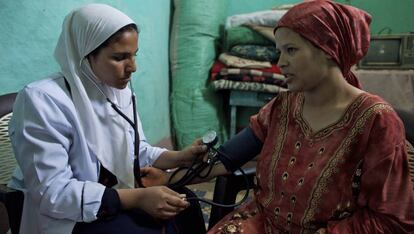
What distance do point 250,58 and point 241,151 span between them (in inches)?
70.3

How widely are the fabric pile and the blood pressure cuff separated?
1600 mm

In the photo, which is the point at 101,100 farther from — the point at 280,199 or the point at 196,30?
the point at 196,30

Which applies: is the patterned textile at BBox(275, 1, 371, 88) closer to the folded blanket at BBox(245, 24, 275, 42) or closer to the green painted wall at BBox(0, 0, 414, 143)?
the green painted wall at BBox(0, 0, 414, 143)

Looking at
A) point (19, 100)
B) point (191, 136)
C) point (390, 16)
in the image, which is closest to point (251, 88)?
point (191, 136)

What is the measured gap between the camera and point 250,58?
2885 mm

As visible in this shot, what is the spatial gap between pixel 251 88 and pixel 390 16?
131 cm

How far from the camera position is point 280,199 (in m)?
1.02

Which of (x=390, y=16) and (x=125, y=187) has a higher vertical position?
(x=390, y=16)

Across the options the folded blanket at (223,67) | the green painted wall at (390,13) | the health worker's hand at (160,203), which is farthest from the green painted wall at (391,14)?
the health worker's hand at (160,203)

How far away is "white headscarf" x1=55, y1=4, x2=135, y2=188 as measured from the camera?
1.07m

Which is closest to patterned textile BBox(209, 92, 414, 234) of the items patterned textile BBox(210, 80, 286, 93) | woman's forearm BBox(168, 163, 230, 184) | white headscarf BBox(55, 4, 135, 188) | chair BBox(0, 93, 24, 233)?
woman's forearm BBox(168, 163, 230, 184)

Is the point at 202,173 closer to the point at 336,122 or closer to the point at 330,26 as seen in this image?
the point at 336,122

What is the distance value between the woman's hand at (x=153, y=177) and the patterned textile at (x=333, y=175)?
0.26m

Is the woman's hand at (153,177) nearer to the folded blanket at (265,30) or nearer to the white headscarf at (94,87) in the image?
the white headscarf at (94,87)
